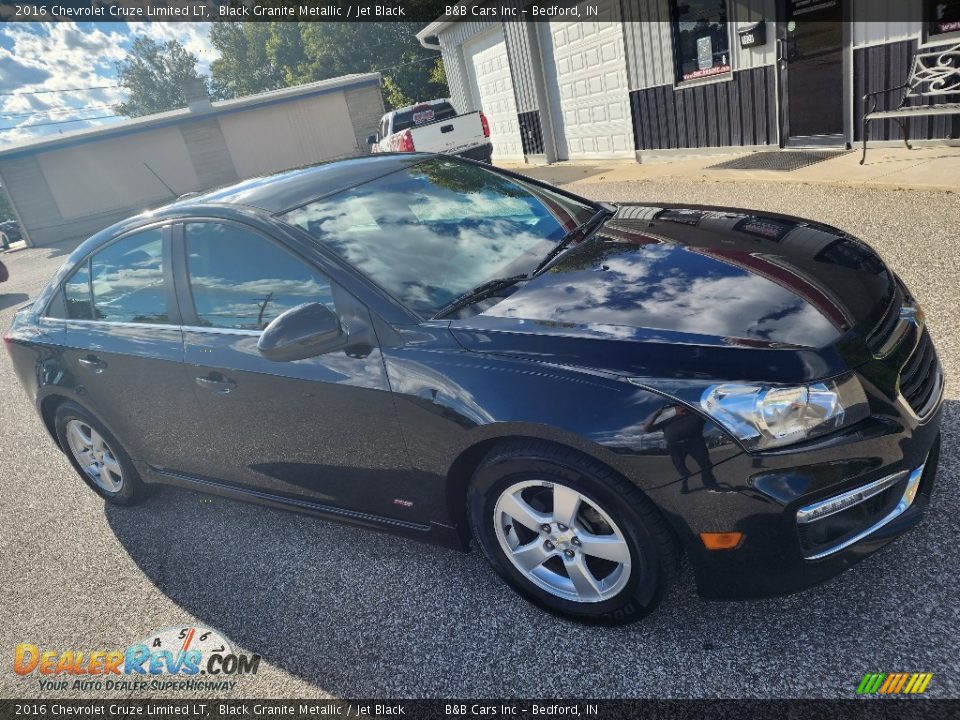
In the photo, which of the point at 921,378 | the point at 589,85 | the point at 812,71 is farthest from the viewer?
the point at 589,85

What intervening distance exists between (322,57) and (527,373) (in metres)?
55.4

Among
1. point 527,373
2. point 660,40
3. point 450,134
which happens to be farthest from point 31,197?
point 527,373

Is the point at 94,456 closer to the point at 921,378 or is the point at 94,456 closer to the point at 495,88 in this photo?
the point at 921,378

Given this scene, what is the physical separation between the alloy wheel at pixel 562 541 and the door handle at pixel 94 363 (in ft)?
7.67

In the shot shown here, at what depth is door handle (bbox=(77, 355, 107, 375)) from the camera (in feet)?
11.8

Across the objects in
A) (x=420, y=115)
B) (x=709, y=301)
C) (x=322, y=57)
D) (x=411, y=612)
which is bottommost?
(x=411, y=612)

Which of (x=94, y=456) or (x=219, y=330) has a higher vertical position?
(x=219, y=330)

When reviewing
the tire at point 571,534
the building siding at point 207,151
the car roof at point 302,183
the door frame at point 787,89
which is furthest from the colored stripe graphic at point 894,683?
the building siding at point 207,151

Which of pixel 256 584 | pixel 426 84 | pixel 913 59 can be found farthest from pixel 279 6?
pixel 256 584

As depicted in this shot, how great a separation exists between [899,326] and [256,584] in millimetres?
2833

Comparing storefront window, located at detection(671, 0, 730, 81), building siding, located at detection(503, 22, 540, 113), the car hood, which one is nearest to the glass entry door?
storefront window, located at detection(671, 0, 730, 81)

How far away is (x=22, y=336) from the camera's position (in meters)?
4.09

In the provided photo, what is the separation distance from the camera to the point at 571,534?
2377 millimetres

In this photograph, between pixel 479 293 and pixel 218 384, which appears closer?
pixel 479 293
